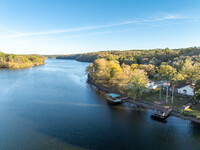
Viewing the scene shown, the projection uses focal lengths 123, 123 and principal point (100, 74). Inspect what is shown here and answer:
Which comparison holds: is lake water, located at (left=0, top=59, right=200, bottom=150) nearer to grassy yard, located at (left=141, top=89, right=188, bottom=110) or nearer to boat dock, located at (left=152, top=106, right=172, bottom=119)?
boat dock, located at (left=152, top=106, right=172, bottom=119)

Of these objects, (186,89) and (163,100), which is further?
(186,89)

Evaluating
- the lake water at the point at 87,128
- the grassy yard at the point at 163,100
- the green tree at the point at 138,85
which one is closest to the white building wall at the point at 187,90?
the grassy yard at the point at 163,100

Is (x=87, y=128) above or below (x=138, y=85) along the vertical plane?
below

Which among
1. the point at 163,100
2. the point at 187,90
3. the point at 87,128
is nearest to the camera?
the point at 87,128

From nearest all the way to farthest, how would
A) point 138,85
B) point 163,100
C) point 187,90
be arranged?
1. point 138,85
2. point 163,100
3. point 187,90

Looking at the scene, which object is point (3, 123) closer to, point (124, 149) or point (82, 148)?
point (82, 148)

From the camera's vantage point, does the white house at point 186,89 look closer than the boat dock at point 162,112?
No

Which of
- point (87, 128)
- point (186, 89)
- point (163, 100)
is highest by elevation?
point (186, 89)

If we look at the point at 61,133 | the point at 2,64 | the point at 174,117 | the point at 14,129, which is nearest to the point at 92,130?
the point at 61,133

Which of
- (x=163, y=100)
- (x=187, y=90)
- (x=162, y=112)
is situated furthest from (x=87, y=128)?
(x=187, y=90)

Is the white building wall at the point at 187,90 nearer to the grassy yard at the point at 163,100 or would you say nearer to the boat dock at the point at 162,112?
the grassy yard at the point at 163,100

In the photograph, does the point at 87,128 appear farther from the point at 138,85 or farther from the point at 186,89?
the point at 186,89
